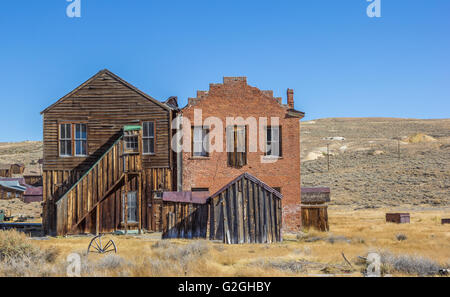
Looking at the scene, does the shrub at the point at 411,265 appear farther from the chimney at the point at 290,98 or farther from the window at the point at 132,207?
the window at the point at 132,207

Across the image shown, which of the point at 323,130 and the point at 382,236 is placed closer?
the point at 382,236

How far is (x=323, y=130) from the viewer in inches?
4764

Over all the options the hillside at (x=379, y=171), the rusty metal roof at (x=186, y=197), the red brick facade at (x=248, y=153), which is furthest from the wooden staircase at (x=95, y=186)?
the hillside at (x=379, y=171)

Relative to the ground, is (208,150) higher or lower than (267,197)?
higher

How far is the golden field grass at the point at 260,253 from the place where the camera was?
12.5 m

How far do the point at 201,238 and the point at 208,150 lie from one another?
17.0 feet

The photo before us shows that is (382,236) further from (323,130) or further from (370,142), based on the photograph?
(323,130)

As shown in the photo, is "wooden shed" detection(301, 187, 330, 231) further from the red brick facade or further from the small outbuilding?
the small outbuilding

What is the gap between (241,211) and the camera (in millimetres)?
20531

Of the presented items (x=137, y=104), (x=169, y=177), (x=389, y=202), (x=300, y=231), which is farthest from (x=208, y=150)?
(x=389, y=202)

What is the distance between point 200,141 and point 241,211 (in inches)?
223

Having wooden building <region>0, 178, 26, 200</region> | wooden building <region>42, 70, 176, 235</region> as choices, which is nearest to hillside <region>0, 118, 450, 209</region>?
wooden building <region>42, 70, 176, 235</region>

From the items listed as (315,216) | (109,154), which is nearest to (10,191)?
(109,154)

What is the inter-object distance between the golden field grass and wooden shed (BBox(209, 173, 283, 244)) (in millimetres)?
681
